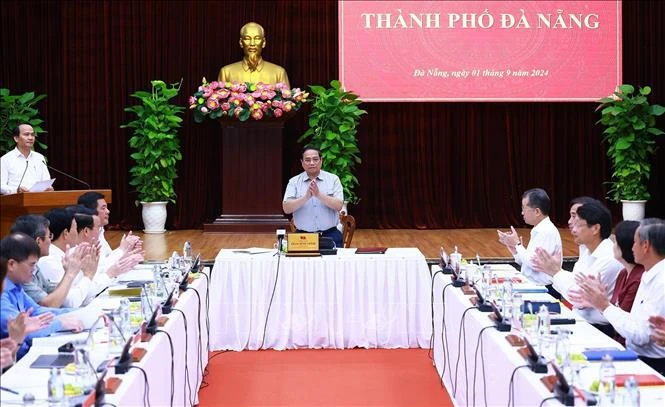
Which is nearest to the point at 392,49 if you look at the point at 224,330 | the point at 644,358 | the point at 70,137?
the point at 70,137

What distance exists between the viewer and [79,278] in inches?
191

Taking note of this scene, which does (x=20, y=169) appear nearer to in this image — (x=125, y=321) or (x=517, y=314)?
(x=125, y=321)

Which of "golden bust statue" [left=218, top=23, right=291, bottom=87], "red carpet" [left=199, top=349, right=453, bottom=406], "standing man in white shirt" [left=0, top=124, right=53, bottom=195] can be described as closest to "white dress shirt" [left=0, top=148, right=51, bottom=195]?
"standing man in white shirt" [left=0, top=124, right=53, bottom=195]

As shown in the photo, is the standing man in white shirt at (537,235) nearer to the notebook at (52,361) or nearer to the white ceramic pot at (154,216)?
the notebook at (52,361)

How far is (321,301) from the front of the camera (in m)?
6.12

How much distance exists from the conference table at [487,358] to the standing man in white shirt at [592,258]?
137mm

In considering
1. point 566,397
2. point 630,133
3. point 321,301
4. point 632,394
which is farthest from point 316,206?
point 630,133

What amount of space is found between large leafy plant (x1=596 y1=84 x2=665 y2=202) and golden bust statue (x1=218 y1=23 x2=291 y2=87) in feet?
11.6

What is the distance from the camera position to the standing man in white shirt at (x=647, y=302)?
3727mm

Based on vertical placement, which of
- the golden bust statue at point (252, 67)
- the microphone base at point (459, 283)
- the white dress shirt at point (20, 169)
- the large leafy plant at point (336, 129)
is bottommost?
the microphone base at point (459, 283)

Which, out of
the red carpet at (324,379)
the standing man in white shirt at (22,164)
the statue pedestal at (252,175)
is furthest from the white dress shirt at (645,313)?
the statue pedestal at (252,175)

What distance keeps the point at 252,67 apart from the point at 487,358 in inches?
261

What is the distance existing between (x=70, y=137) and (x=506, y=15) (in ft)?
16.8

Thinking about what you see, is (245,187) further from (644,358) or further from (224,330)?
(644,358)
